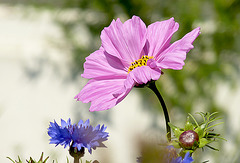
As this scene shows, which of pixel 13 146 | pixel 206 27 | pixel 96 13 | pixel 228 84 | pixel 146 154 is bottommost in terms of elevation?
pixel 146 154

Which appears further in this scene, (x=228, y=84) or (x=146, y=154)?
(x=228, y=84)

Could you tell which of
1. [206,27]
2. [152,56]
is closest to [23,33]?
[206,27]

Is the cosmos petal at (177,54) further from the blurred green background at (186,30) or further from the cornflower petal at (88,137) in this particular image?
the blurred green background at (186,30)

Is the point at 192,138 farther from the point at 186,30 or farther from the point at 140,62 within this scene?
the point at 186,30

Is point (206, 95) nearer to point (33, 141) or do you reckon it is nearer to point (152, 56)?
point (33, 141)

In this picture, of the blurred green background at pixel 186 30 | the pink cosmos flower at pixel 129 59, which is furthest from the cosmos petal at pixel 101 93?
the blurred green background at pixel 186 30

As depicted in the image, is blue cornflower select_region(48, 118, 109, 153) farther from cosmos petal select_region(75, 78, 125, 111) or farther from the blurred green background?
the blurred green background

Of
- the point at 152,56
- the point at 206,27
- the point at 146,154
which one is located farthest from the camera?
the point at 206,27

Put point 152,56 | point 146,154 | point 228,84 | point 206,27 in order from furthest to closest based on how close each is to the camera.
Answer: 1. point 228,84
2. point 206,27
3. point 152,56
4. point 146,154
